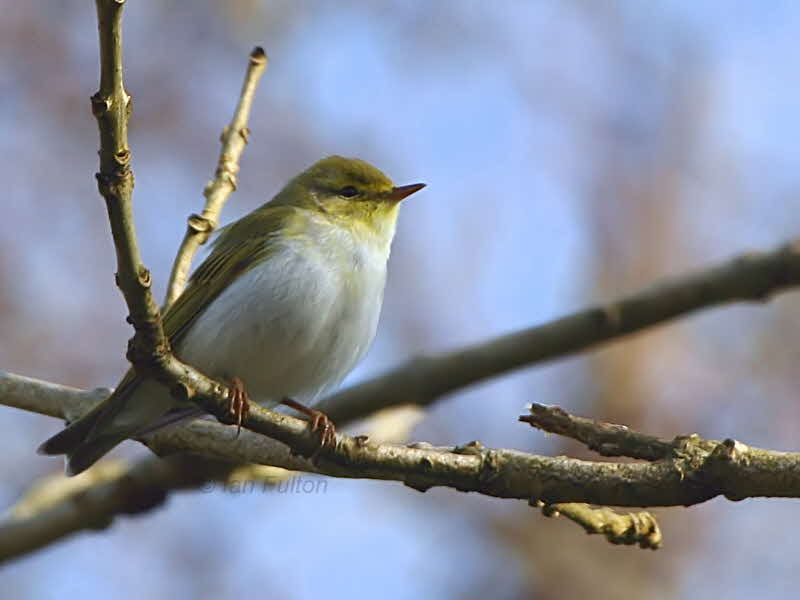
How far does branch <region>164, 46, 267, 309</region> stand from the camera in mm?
4496

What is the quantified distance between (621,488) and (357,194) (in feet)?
7.99

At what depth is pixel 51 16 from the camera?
841cm

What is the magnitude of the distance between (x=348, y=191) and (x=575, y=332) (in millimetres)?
1644

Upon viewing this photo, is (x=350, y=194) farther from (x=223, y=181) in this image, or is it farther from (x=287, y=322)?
(x=287, y=322)

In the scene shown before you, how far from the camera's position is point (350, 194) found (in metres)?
4.91

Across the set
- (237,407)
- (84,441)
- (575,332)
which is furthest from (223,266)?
(237,407)

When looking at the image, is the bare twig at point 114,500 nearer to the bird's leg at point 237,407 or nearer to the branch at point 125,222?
the bird's leg at point 237,407

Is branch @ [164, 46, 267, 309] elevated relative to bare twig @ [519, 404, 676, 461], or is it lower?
elevated

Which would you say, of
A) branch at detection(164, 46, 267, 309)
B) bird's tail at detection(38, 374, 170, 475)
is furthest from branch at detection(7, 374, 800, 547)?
branch at detection(164, 46, 267, 309)


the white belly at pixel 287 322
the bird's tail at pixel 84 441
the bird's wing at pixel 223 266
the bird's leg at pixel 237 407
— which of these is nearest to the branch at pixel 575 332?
the white belly at pixel 287 322

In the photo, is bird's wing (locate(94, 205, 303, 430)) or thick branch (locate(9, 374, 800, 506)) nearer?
thick branch (locate(9, 374, 800, 506))

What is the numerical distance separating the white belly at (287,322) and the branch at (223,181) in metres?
0.41

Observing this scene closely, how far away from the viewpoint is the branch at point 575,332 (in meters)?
3.34

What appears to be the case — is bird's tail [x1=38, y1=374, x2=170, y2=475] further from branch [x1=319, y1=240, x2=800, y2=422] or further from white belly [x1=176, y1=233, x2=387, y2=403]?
→ branch [x1=319, y1=240, x2=800, y2=422]
